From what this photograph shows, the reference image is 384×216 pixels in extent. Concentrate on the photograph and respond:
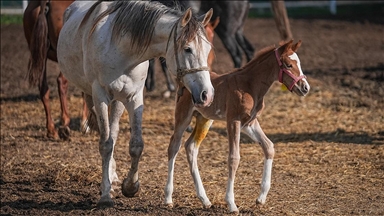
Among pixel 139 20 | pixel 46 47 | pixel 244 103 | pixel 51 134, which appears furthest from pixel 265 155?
pixel 46 47

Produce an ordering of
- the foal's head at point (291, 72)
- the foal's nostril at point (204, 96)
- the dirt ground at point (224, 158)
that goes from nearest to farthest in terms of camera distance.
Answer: the foal's nostril at point (204, 96) < the foal's head at point (291, 72) < the dirt ground at point (224, 158)

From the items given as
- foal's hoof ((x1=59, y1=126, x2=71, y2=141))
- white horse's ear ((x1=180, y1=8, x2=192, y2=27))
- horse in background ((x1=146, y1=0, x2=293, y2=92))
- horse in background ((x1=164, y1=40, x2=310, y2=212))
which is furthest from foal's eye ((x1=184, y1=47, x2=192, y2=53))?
horse in background ((x1=146, y1=0, x2=293, y2=92))

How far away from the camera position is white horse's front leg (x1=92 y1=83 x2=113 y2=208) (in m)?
6.02

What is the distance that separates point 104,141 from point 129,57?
746mm

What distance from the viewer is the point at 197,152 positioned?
20.0 feet

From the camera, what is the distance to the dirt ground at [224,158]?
6.14m

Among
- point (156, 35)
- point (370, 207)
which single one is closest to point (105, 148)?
point (156, 35)

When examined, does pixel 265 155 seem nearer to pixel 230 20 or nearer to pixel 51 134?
pixel 51 134

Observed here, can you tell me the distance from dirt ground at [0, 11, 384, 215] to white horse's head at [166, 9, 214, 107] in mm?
1038

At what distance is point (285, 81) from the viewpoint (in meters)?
5.88

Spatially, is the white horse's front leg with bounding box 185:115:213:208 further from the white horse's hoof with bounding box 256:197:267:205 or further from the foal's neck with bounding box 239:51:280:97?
the foal's neck with bounding box 239:51:280:97

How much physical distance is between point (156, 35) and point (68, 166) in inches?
94.2

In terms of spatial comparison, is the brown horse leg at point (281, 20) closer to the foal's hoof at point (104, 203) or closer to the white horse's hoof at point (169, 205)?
the white horse's hoof at point (169, 205)

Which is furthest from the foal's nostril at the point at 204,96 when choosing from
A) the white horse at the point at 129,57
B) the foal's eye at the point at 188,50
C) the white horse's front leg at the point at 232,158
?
the white horse's front leg at the point at 232,158
